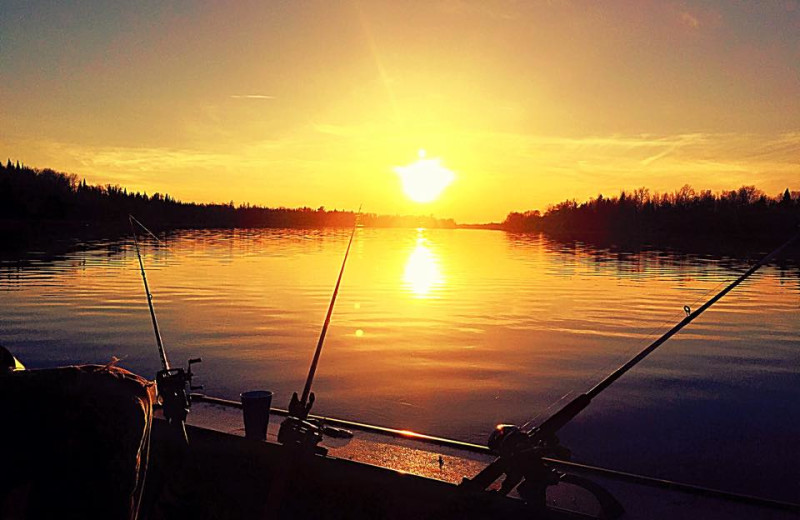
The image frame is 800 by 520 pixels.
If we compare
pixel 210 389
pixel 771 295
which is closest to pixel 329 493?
pixel 210 389

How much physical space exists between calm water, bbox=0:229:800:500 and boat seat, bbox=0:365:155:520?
281 inches

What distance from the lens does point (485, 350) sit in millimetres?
15234

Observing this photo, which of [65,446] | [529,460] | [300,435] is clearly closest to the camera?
[65,446]

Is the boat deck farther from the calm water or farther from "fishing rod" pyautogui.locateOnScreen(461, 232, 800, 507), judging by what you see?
the calm water

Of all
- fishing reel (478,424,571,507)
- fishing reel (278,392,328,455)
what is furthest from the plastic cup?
Result: fishing reel (478,424,571,507)

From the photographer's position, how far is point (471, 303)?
24312 millimetres

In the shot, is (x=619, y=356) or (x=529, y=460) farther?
(x=619, y=356)

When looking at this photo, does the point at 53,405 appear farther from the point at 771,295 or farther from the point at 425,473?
the point at 771,295

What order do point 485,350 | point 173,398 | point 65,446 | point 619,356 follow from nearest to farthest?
1. point 65,446
2. point 173,398
3. point 619,356
4. point 485,350

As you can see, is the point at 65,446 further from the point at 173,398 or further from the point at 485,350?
Answer: the point at 485,350

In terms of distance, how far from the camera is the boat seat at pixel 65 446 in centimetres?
197

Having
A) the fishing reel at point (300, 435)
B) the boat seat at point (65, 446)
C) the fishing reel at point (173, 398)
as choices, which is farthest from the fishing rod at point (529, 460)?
the fishing reel at point (173, 398)

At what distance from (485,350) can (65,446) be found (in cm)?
1378

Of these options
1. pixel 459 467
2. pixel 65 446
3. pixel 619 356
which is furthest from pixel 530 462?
pixel 619 356
